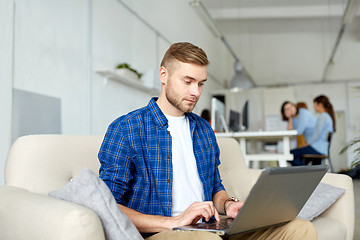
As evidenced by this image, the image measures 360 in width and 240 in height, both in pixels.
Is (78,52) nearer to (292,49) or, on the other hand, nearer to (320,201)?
(320,201)

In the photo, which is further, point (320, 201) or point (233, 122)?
point (233, 122)

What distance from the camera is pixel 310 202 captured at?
6.57ft

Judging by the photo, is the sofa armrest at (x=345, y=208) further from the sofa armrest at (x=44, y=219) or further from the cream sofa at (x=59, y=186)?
the sofa armrest at (x=44, y=219)

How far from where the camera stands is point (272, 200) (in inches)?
44.0

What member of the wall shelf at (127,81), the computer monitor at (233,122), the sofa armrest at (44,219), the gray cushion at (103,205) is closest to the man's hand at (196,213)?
the gray cushion at (103,205)

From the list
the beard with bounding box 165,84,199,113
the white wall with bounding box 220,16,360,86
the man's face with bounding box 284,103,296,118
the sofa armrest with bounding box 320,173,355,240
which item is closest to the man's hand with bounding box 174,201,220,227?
the beard with bounding box 165,84,199,113

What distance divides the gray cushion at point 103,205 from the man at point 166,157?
0.46 feet

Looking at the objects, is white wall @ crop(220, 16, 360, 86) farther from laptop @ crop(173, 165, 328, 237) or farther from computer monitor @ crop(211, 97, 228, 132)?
laptop @ crop(173, 165, 328, 237)

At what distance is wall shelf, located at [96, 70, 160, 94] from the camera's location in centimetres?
426

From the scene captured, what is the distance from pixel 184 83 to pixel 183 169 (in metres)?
0.33

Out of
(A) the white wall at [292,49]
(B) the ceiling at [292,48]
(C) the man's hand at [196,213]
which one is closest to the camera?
(C) the man's hand at [196,213]

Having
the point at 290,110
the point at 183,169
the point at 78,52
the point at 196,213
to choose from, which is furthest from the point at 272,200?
the point at 290,110

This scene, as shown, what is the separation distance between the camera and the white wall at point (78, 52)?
3.01m

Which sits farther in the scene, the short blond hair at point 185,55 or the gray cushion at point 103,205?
the short blond hair at point 185,55
